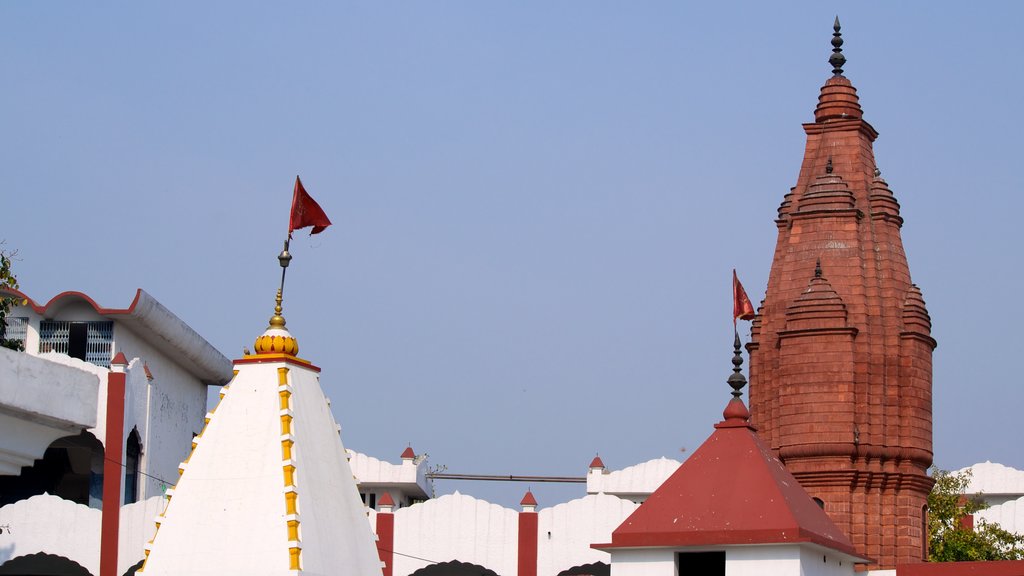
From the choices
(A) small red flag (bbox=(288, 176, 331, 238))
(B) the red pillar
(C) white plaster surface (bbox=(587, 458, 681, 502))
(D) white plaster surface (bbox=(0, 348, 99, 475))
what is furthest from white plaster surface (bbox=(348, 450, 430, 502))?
(A) small red flag (bbox=(288, 176, 331, 238))

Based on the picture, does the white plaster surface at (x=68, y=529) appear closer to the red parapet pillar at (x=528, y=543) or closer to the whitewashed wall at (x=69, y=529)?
the whitewashed wall at (x=69, y=529)

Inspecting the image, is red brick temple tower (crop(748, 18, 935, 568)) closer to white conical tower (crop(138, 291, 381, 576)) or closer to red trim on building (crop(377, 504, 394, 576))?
red trim on building (crop(377, 504, 394, 576))

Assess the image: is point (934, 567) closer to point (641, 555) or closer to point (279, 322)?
point (641, 555)

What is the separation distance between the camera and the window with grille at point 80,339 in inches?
1384

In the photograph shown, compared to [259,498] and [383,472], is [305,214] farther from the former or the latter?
[383,472]

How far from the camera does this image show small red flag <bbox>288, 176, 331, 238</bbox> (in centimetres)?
1812

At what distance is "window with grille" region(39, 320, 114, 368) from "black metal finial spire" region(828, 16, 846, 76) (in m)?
16.2

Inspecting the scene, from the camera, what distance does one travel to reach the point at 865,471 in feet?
97.1

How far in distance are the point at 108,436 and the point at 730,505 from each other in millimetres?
16051

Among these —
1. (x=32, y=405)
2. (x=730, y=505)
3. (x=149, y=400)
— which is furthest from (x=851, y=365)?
(x=32, y=405)

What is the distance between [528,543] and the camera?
3484cm

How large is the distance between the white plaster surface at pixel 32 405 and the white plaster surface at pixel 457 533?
1378 cm

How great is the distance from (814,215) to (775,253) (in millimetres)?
1173

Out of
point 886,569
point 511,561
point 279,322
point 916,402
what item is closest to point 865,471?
point 916,402
